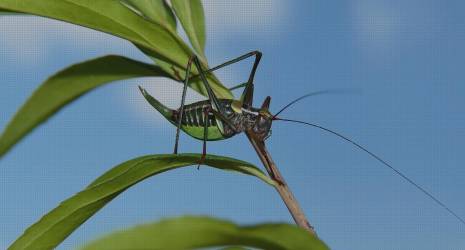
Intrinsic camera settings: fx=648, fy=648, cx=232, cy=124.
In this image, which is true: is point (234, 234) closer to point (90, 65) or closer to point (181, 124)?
point (90, 65)

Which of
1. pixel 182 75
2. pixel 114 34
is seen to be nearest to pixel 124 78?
pixel 114 34

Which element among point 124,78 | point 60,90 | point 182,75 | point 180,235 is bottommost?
point 180,235

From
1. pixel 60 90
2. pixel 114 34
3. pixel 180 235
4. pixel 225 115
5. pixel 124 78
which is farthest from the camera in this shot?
pixel 225 115

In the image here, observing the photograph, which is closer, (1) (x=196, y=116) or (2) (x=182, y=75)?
(2) (x=182, y=75)

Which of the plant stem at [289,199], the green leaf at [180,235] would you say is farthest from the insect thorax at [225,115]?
the green leaf at [180,235]

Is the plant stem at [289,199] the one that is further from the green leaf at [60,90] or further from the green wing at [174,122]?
the green wing at [174,122]

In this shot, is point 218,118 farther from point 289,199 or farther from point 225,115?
point 289,199

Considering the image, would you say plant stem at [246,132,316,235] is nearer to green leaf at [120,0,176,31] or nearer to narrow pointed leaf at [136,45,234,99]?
narrow pointed leaf at [136,45,234,99]
